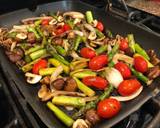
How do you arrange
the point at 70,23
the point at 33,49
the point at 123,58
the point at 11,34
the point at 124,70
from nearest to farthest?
1. the point at 124,70
2. the point at 123,58
3. the point at 33,49
4. the point at 11,34
5. the point at 70,23

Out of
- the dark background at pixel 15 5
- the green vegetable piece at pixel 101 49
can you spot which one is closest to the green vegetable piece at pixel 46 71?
the green vegetable piece at pixel 101 49

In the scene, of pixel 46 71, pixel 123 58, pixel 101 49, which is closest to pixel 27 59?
pixel 46 71

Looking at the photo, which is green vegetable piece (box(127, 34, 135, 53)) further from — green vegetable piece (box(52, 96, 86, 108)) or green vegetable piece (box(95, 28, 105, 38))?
green vegetable piece (box(52, 96, 86, 108))

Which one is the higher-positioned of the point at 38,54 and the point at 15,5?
the point at 15,5

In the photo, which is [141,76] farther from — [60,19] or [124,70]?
[60,19]

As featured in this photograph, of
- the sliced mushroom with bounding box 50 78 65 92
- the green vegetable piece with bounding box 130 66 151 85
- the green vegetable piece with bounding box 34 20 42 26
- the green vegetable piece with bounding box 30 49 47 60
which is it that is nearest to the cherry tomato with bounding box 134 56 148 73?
the green vegetable piece with bounding box 130 66 151 85

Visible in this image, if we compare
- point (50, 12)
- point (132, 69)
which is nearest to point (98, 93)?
point (132, 69)
